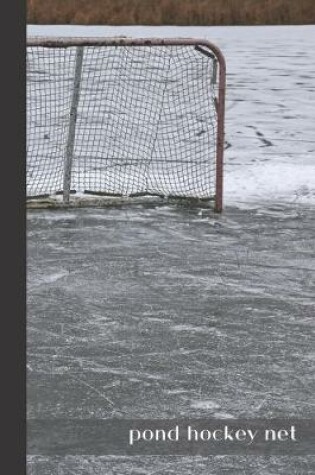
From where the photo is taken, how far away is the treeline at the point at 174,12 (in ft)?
96.0

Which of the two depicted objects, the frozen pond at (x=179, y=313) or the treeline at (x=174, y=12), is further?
the treeline at (x=174, y=12)

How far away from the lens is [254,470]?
375 centimetres

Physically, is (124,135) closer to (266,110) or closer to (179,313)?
(266,110)

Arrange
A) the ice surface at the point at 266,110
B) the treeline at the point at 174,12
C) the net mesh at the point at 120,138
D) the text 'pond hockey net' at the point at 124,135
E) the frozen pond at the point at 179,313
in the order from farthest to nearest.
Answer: the treeline at the point at 174,12 → the ice surface at the point at 266,110 → the net mesh at the point at 120,138 → the text 'pond hockey net' at the point at 124,135 → the frozen pond at the point at 179,313

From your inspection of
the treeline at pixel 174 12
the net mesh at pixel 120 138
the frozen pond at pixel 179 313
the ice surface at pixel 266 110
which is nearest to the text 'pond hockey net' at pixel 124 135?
the net mesh at pixel 120 138

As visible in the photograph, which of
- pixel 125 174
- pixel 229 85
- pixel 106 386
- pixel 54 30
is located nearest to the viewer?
pixel 106 386

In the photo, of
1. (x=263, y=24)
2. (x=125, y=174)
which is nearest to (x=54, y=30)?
(x=263, y=24)

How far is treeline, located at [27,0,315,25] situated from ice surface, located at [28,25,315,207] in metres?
2.16

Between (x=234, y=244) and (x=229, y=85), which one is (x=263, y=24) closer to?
(x=229, y=85)

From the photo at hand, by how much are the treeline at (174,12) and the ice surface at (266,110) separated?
7.08ft

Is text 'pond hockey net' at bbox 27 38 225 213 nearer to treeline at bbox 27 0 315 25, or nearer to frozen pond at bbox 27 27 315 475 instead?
frozen pond at bbox 27 27 315 475

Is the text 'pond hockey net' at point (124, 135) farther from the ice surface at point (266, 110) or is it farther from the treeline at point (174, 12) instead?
the treeline at point (174, 12)

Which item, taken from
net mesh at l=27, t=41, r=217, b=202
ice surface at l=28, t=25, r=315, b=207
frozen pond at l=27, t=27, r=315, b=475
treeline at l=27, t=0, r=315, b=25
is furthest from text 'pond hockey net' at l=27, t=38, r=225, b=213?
treeline at l=27, t=0, r=315, b=25

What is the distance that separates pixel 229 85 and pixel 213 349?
37.9 feet
